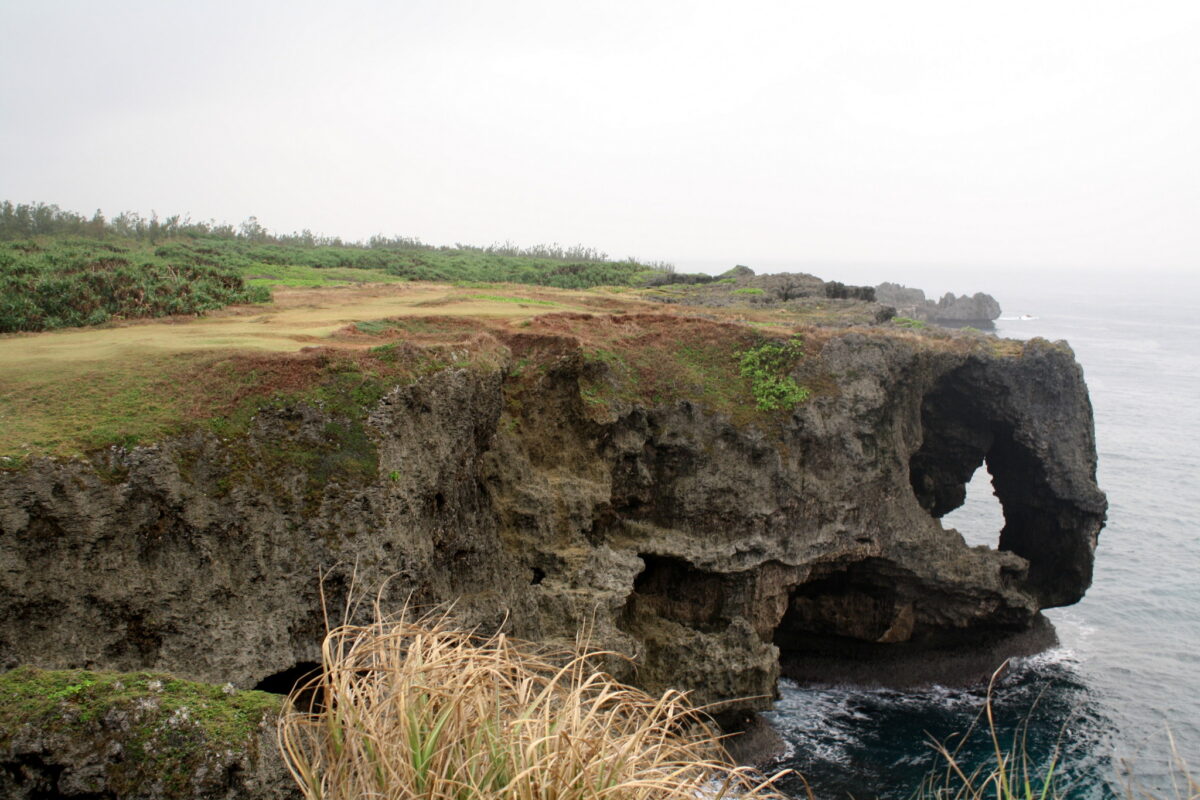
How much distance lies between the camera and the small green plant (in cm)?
2380

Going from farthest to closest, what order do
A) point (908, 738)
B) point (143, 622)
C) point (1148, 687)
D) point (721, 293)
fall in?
point (721, 293) → point (1148, 687) → point (908, 738) → point (143, 622)

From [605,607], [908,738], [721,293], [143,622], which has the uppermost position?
Answer: [721,293]

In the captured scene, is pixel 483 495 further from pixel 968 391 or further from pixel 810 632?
pixel 968 391

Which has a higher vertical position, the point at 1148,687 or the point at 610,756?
the point at 610,756

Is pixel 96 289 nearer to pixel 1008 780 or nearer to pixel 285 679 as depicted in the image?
pixel 285 679

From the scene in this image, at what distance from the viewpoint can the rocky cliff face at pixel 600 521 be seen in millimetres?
14211

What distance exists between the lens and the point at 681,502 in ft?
73.5

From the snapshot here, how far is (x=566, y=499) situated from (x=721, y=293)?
75.9 ft

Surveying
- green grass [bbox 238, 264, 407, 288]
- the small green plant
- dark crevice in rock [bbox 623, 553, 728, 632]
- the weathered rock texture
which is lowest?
dark crevice in rock [bbox 623, 553, 728, 632]

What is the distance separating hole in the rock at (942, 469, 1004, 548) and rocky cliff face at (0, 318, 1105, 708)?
7960mm

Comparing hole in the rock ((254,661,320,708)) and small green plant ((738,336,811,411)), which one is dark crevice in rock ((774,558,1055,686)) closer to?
small green plant ((738,336,811,411))

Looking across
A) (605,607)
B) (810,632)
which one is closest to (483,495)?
(605,607)

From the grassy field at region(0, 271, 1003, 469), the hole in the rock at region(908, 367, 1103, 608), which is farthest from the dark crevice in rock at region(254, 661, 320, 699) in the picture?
the hole in the rock at region(908, 367, 1103, 608)

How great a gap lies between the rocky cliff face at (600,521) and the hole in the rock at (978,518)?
7960mm
